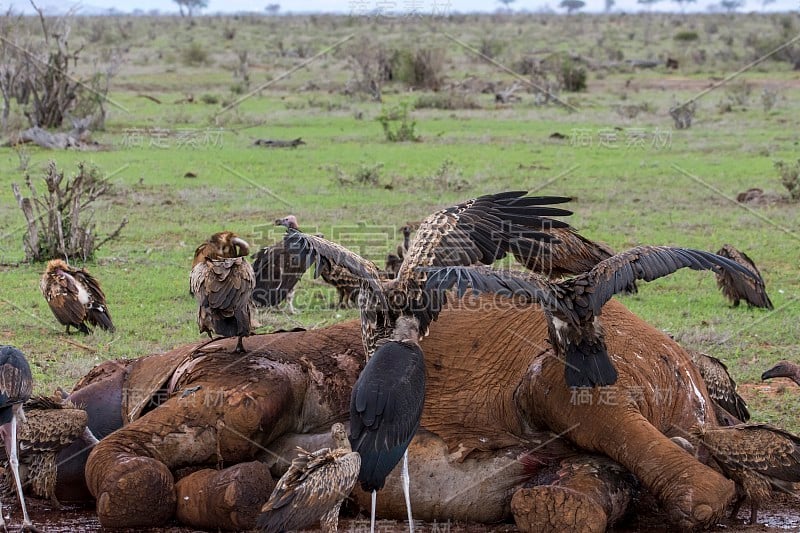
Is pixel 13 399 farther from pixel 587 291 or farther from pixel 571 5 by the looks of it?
pixel 571 5

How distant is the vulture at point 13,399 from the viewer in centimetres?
568

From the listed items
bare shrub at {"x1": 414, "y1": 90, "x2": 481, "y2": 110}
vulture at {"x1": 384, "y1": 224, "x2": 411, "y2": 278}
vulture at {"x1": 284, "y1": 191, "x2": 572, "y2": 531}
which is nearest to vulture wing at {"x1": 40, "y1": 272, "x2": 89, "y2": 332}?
vulture at {"x1": 384, "y1": 224, "x2": 411, "y2": 278}

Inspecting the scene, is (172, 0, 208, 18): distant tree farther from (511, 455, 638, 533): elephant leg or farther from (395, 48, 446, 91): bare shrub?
(511, 455, 638, 533): elephant leg

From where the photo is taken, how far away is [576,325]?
17.7 ft

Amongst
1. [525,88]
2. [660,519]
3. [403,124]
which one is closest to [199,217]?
[403,124]

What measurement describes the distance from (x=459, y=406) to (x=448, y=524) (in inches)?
26.0

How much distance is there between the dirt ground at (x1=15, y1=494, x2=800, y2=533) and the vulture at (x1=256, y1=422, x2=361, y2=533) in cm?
67

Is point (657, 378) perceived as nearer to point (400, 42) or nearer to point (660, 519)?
point (660, 519)

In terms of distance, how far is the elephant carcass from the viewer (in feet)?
18.3

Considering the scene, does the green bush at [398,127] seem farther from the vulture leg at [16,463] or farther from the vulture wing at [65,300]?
the vulture leg at [16,463]

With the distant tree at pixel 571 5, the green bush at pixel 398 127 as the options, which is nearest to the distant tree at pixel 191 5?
the distant tree at pixel 571 5

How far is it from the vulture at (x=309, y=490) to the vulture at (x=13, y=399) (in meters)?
1.49

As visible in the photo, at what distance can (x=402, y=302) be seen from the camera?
5.75 meters

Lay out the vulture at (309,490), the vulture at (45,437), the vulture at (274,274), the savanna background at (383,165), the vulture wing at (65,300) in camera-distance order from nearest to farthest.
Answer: the vulture at (309,490) < the vulture at (45,437) < the vulture at (274,274) < the vulture wing at (65,300) < the savanna background at (383,165)
